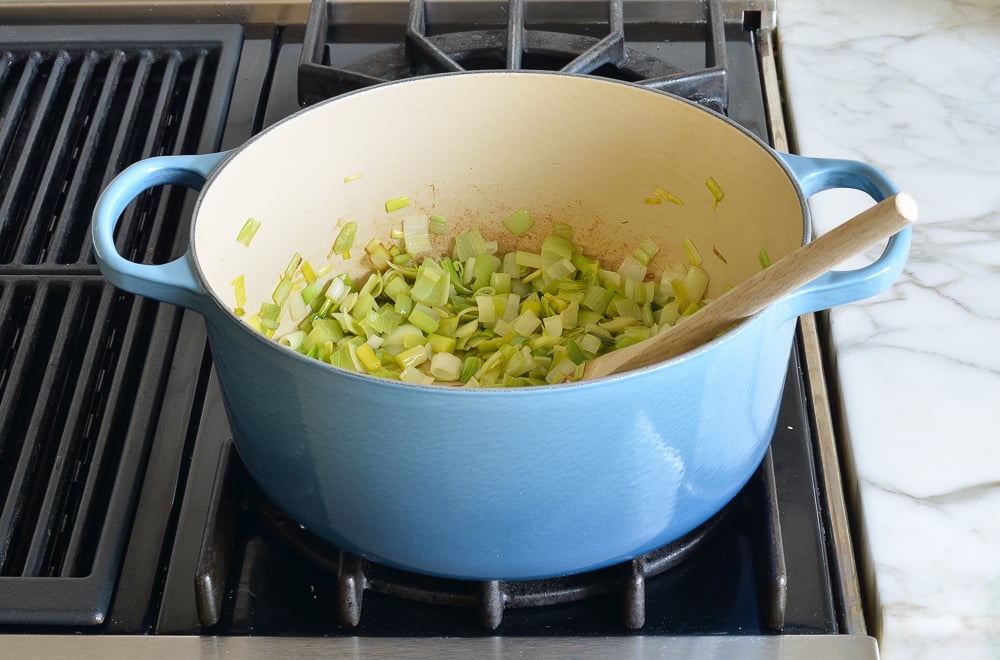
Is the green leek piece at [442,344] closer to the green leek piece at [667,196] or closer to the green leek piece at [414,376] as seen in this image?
the green leek piece at [414,376]

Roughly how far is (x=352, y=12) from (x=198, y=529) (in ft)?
2.12

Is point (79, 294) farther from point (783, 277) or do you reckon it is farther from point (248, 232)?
point (783, 277)

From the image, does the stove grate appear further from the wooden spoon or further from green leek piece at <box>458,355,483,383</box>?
the wooden spoon

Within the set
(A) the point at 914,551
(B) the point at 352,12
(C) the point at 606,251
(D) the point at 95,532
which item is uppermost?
(B) the point at 352,12

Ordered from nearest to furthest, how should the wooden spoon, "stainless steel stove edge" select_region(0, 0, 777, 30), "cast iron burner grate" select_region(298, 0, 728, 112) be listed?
the wooden spoon, "cast iron burner grate" select_region(298, 0, 728, 112), "stainless steel stove edge" select_region(0, 0, 777, 30)

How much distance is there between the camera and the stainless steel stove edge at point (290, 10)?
1106mm

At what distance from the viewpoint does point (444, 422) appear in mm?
507

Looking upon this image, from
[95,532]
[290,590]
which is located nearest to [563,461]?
[290,590]

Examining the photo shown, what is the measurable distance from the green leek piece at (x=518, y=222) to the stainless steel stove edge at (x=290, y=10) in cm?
31

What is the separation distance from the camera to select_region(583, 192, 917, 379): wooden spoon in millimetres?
486

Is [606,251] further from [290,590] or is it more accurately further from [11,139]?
[11,139]

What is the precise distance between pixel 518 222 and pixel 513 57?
0.55ft

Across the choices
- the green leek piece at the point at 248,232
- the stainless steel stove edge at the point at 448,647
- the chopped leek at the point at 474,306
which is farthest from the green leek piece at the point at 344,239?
the stainless steel stove edge at the point at 448,647

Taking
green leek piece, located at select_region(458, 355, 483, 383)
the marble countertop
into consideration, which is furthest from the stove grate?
the marble countertop
